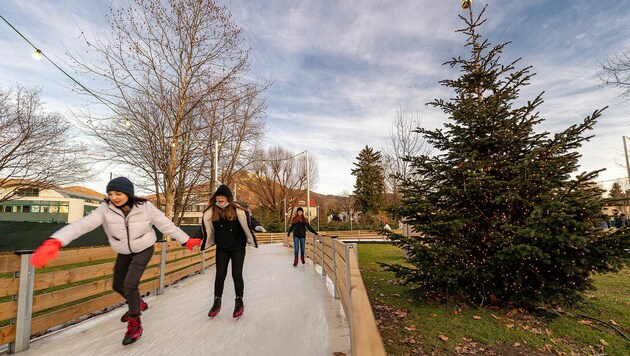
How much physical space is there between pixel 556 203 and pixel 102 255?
6.51 metres

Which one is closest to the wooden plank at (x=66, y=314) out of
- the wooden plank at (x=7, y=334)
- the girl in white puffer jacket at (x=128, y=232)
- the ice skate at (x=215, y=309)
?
the wooden plank at (x=7, y=334)

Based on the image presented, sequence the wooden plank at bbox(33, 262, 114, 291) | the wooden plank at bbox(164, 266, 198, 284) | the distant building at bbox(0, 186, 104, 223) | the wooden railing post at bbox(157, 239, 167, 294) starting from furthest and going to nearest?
the distant building at bbox(0, 186, 104, 223), the wooden plank at bbox(164, 266, 198, 284), the wooden railing post at bbox(157, 239, 167, 294), the wooden plank at bbox(33, 262, 114, 291)

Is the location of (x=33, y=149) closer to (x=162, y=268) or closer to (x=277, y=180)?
(x=162, y=268)

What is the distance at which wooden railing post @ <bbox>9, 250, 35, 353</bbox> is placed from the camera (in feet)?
9.86

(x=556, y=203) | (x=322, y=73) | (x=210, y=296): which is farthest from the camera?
(x=322, y=73)

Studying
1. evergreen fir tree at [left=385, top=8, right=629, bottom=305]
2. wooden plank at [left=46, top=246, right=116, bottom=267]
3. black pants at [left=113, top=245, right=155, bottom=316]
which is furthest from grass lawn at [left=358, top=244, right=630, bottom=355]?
wooden plank at [left=46, top=246, right=116, bottom=267]

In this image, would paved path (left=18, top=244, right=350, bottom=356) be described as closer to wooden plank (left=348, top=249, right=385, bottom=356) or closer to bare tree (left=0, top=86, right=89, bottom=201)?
wooden plank (left=348, top=249, right=385, bottom=356)

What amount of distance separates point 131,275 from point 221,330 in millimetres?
1200

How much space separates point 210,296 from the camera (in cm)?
560

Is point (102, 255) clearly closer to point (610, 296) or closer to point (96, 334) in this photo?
point (96, 334)

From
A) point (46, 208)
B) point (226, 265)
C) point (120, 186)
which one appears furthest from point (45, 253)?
point (46, 208)

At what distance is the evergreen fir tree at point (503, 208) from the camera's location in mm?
4254

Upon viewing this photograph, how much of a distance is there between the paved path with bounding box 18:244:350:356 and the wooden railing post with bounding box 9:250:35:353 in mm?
109

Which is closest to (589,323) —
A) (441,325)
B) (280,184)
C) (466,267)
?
(466,267)
